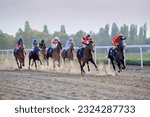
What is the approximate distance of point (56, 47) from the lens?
66.9 ft

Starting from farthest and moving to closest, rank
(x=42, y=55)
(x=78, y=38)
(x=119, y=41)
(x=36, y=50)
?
(x=78, y=38), (x=42, y=55), (x=36, y=50), (x=119, y=41)

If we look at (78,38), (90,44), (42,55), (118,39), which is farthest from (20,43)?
(78,38)

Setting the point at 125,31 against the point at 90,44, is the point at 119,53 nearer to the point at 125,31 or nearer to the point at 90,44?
the point at 90,44

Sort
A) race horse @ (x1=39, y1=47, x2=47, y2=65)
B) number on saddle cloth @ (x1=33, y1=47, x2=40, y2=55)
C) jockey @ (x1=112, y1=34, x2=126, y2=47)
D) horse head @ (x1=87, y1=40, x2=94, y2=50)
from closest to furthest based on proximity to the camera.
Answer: jockey @ (x1=112, y1=34, x2=126, y2=47), horse head @ (x1=87, y1=40, x2=94, y2=50), number on saddle cloth @ (x1=33, y1=47, x2=40, y2=55), race horse @ (x1=39, y1=47, x2=47, y2=65)

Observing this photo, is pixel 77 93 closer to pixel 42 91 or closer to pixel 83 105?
pixel 42 91

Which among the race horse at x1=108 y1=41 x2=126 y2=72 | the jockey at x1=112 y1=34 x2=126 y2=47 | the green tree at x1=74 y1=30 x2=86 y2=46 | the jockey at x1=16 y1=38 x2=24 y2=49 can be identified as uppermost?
the green tree at x1=74 y1=30 x2=86 y2=46

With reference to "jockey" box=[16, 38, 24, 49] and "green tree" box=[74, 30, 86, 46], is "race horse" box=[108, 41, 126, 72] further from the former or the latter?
"green tree" box=[74, 30, 86, 46]

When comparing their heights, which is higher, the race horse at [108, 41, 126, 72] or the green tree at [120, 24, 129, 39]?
the green tree at [120, 24, 129, 39]

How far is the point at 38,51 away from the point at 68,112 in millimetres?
15534

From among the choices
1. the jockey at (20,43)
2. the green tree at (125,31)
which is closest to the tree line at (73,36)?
the green tree at (125,31)

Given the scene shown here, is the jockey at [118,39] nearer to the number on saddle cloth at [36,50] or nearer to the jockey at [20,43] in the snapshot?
the number on saddle cloth at [36,50]

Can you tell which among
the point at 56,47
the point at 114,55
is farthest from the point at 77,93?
the point at 56,47

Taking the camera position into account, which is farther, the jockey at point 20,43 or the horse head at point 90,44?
the jockey at point 20,43

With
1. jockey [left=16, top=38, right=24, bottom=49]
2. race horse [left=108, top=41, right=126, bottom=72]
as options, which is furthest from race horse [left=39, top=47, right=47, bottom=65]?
race horse [left=108, top=41, right=126, bottom=72]
